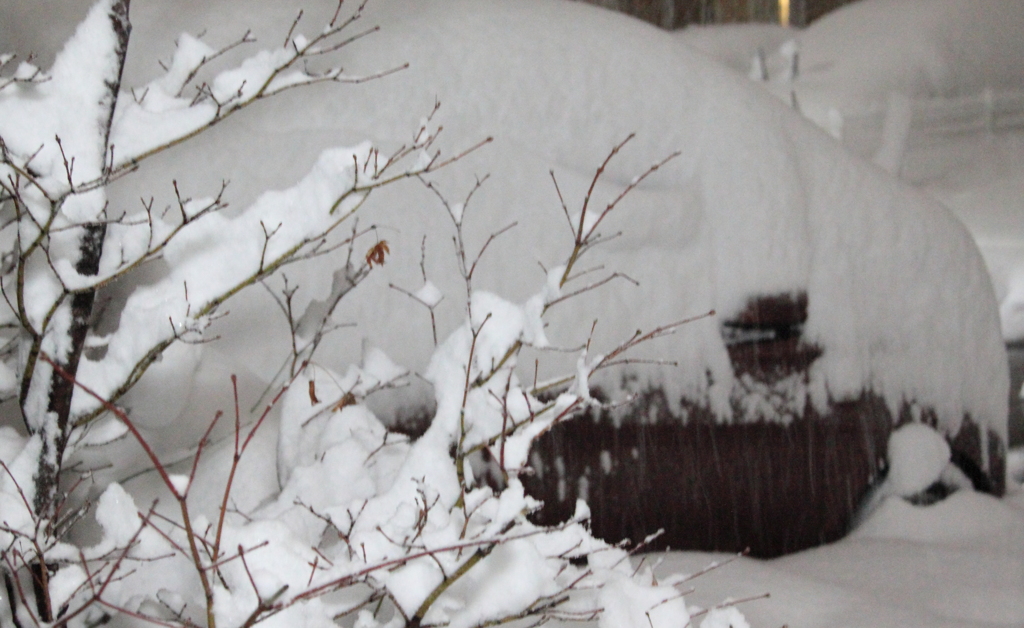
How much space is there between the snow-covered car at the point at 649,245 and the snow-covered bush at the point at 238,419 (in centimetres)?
57

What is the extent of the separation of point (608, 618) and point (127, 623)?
83 cm

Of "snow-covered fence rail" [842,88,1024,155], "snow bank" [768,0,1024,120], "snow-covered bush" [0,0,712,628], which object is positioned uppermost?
"snow bank" [768,0,1024,120]

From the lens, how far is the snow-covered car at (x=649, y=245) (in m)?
2.41

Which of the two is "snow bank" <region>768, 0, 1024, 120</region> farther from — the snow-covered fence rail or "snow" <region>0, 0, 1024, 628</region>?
"snow" <region>0, 0, 1024, 628</region>

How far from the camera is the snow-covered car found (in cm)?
241

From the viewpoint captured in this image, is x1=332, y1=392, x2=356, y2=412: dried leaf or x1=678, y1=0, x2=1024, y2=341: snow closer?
x1=332, y1=392, x2=356, y2=412: dried leaf

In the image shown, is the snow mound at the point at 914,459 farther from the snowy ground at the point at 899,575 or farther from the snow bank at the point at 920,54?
the snow bank at the point at 920,54

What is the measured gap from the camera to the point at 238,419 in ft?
4.11

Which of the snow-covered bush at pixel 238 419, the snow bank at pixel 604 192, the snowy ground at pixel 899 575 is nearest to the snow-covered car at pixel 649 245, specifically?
the snow bank at pixel 604 192

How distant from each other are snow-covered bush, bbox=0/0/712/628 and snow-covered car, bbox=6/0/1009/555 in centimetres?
57

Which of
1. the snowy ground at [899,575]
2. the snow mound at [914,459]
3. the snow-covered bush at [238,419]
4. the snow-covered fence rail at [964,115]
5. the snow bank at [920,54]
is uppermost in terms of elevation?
the snow bank at [920,54]

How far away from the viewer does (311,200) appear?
63.2 inches

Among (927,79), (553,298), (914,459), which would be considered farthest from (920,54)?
(553,298)

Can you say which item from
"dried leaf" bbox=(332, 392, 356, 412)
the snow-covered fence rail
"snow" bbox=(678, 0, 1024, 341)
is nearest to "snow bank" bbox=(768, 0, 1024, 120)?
"snow" bbox=(678, 0, 1024, 341)
